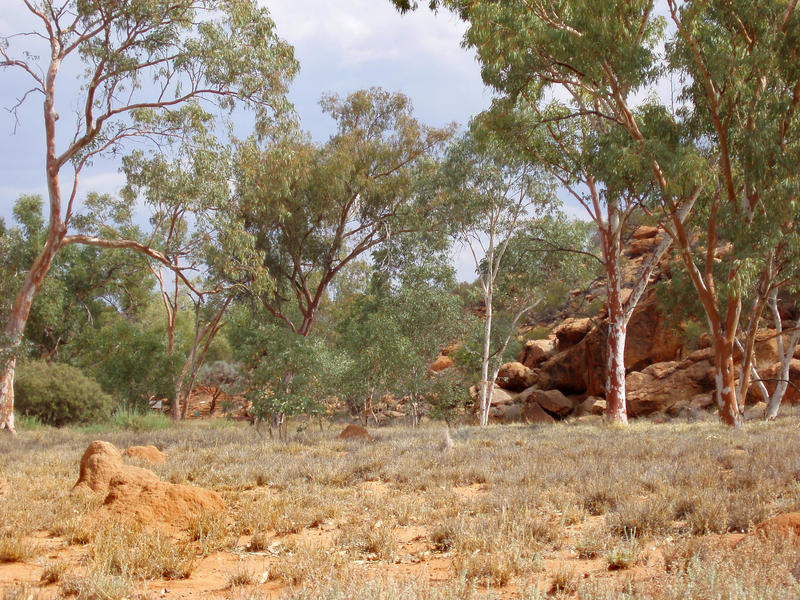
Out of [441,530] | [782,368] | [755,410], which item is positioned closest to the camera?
[441,530]

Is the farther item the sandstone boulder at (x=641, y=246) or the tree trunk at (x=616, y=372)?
the sandstone boulder at (x=641, y=246)

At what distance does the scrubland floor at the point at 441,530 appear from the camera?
3.66 metres

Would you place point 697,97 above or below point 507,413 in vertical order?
above

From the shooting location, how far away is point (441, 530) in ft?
16.6

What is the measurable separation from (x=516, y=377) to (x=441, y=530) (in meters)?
26.6

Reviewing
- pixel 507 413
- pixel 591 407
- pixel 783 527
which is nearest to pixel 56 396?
pixel 507 413

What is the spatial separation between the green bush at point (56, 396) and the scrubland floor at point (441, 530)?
41.1 ft

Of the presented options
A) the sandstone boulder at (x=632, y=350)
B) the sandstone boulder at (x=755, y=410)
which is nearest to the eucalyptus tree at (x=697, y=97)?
the sandstone boulder at (x=755, y=410)

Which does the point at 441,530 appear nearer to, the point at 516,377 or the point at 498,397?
the point at 498,397

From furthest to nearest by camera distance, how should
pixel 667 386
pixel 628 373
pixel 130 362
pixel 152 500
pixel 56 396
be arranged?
pixel 130 362 < pixel 628 373 < pixel 667 386 < pixel 56 396 < pixel 152 500

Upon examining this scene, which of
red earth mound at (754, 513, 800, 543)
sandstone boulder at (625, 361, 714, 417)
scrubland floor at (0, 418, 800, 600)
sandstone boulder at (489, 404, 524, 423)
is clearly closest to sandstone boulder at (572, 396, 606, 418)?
sandstone boulder at (625, 361, 714, 417)

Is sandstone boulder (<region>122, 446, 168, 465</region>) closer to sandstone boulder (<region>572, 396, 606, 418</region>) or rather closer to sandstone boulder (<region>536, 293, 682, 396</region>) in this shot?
sandstone boulder (<region>572, 396, 606, 418</region>)

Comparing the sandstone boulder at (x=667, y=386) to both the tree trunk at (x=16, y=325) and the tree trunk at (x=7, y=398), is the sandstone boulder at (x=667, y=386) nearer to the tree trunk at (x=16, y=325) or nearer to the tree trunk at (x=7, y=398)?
the tree trunk at (x=16, y=325)

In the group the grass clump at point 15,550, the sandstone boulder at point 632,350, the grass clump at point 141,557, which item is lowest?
the grass clump at point 15,550
